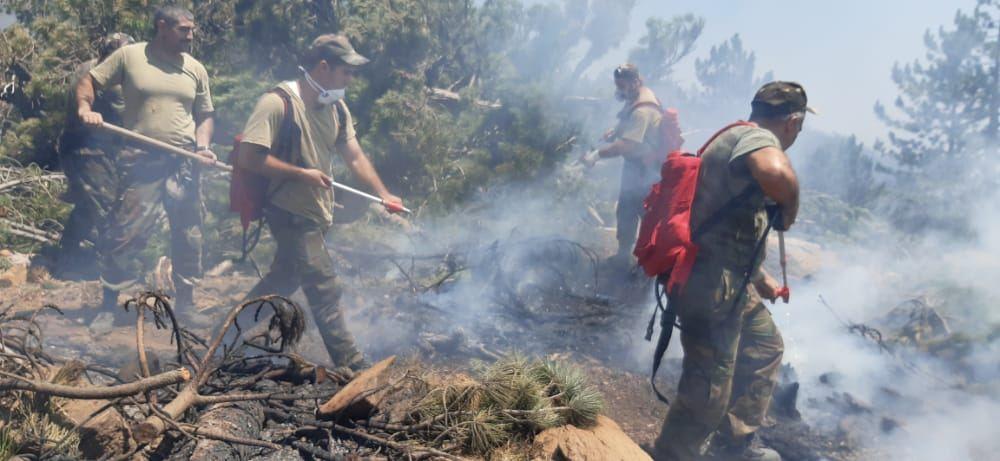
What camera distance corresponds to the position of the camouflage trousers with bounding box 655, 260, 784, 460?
3.20 metres

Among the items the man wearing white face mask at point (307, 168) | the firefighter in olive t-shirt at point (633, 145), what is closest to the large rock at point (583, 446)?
the man wearing white face mask at point (307, 168)

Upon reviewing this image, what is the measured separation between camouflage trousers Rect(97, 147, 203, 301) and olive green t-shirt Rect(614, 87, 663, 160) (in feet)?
13.5

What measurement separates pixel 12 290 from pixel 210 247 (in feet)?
5.17

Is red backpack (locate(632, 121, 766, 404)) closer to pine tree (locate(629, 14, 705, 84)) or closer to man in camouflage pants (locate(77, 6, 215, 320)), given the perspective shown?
man in camouflage pants (locate(77, 6, 215, 320))

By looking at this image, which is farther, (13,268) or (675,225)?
(13,268)

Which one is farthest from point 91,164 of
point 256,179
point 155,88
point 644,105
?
point 644,105

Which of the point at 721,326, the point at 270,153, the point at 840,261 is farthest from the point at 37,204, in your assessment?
the point at 840,261

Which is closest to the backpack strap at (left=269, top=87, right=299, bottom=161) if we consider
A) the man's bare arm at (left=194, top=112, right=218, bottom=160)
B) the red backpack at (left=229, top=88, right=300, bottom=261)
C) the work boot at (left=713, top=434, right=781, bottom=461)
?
the red backpack at (left=229, top=88, right=300, bottom=261)

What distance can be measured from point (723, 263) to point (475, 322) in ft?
8.68

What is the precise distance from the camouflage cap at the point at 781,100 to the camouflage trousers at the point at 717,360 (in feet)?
2.67

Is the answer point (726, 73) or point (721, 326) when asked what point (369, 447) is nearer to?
point (721, 326)

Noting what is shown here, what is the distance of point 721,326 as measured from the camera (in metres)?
3.21

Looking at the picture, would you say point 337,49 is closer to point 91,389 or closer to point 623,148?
point 91,389

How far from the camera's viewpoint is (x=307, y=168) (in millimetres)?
4145
